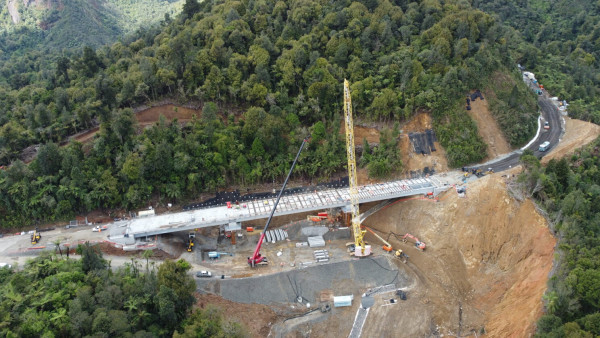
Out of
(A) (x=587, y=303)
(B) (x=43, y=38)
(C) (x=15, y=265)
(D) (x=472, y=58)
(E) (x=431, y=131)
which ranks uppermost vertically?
(B) (x=43, y=38)

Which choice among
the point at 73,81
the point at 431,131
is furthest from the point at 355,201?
the point at 73,81

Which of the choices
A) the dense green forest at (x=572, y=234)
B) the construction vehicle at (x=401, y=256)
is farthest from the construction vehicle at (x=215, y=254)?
the dense green forest at (x=572, y=234)

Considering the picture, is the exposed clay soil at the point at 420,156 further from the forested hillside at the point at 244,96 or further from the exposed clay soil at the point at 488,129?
the exposed clay soil at the point at 488,129

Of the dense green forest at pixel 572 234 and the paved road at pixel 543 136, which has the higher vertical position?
the paved road at pixel 543 136

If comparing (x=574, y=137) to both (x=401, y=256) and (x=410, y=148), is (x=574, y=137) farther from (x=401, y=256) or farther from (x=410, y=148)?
(x=401, y=256)

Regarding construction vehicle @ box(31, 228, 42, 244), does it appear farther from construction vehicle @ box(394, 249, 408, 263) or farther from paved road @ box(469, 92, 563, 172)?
paved road @ box(469, 92, 563, 172)

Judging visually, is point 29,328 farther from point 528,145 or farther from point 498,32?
point 498,32
